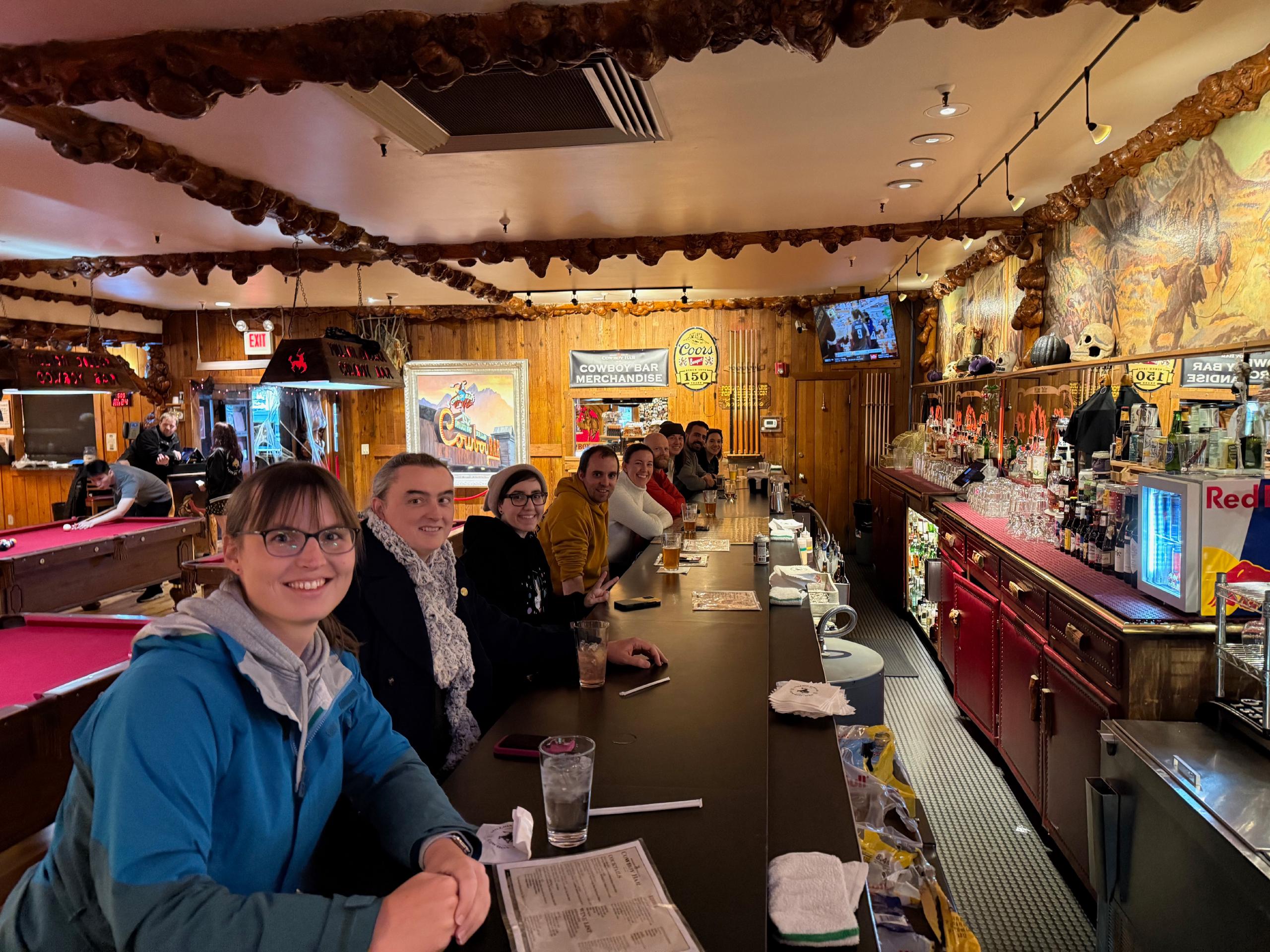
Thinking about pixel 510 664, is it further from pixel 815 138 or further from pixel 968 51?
pixel 815 138

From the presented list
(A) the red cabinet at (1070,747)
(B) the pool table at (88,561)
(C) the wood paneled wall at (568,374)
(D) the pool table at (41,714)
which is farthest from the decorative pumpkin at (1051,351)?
(B) the pool table at (88,561)

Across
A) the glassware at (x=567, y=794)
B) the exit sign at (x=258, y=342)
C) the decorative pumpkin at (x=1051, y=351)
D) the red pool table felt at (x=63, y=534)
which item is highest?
the exit sign at (x=258, y=342)

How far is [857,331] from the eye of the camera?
9164 mm

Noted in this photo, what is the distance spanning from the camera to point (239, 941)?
41.9 inches

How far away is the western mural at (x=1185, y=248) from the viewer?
3416 millimetres

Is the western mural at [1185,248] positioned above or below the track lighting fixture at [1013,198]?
below

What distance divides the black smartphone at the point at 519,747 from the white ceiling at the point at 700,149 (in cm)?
244

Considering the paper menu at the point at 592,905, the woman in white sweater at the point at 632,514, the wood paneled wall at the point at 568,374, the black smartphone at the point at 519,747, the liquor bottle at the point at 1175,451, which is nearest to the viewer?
the paper menu at the point at 592,905

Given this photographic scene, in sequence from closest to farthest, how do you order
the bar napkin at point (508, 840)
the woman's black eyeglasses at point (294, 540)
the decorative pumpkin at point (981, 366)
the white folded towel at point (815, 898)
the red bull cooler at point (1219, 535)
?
the white folded towel at point (815, 898) → the bar napkin at point (508, 840) → the woman's black eyeglasses at point (294, 540) → the red bull cooler at point (1219, 535) → the decorative pumpkin at point (981, 366)

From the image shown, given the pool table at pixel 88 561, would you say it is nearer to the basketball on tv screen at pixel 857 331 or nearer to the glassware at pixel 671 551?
the glassware at pixel 671 551

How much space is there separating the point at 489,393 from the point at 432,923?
10.4m

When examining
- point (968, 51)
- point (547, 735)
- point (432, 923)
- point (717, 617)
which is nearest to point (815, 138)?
point (968, 51)

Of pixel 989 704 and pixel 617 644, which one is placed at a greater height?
pixel 617 644

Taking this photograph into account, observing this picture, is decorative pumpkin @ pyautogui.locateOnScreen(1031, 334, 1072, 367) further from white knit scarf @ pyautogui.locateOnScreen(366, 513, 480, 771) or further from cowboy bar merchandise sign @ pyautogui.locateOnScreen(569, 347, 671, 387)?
cowboy bar merchandise sign @ pyautogui.locateOnScreen(569, 347, 671, 387)
